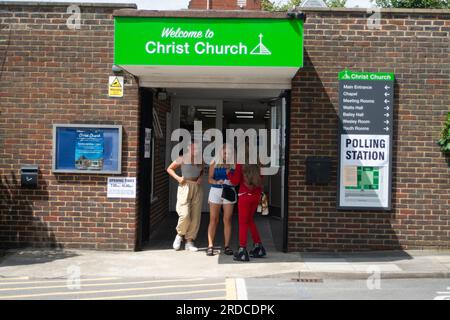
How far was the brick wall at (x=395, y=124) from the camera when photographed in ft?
29.8

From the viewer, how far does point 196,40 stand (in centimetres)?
800

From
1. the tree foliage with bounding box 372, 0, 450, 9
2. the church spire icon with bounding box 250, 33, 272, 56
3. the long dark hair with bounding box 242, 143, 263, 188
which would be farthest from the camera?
the tree foliage with bounding box 372, 0, 450, 9

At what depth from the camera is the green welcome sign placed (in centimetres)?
792

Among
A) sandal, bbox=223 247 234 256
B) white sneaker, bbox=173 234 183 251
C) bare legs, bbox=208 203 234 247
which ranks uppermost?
bare legs, bbox=208 203 234 247

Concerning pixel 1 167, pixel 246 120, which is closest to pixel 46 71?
pixel 1 167

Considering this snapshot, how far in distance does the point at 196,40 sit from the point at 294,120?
7.31 feet

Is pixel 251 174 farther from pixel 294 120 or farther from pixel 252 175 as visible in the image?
pixel 294 120

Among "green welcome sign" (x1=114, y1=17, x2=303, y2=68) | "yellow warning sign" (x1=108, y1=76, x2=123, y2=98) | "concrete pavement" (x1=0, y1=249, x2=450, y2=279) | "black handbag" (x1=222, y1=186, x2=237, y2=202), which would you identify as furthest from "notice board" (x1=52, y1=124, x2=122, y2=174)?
"black handbag" (x1=222, y1=186, x2=237, y2=202)

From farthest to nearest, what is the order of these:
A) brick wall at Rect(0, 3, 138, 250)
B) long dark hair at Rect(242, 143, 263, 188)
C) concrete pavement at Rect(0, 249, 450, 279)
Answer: brick wall at Rect(0, 3, 138, 250) → long dark hair at Rect(242, 143, 263, 188) → concrete pavement at Rect(0, 249, 450, 279)

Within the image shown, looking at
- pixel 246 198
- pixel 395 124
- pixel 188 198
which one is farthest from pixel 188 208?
pixel 395 124

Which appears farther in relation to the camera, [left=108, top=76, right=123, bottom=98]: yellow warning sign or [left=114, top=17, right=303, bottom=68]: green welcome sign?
[left=108, top=76, right=123, bottom=98]: yellow warning sign

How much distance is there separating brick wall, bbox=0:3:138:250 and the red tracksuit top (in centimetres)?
171

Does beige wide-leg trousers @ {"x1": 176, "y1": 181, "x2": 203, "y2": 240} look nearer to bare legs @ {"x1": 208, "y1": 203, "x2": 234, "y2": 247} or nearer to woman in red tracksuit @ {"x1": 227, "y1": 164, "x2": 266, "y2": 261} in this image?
bare legs @ {"x1": 208, "y1": 203, "x2": 234, "y2": 247}

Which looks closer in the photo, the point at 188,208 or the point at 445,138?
the point at 445,138
